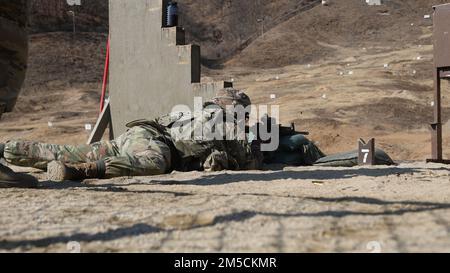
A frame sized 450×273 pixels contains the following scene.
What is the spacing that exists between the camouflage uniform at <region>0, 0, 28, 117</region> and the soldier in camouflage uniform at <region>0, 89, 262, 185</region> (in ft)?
3.78

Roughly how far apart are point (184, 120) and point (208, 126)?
31cm

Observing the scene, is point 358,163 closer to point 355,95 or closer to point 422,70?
point 355,95

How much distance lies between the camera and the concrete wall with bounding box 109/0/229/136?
699 centimetres

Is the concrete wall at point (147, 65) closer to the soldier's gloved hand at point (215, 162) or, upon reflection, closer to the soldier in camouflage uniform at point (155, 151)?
the soldier in camouflage uniform at point (155, 151)

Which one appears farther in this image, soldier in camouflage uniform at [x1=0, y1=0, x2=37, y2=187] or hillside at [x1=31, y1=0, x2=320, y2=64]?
hillside at [x1=31, y1=0, x2=320, y2=64]

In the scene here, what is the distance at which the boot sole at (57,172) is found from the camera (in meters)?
4.33

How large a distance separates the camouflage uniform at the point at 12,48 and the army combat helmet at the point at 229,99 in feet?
8.45

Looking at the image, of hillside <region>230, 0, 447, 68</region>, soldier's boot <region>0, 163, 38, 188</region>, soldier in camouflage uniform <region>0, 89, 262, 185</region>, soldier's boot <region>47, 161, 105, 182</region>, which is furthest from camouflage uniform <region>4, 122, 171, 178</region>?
hillside <region>230, 0, 447, 68</region>

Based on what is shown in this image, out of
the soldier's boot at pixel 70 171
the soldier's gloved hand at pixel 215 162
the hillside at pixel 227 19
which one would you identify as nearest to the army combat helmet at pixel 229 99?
the soldier's gloved hand at pixel 215 162

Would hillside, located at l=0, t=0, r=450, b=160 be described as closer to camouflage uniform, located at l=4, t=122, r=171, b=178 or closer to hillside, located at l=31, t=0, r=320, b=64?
hillside, located at l=31, t=0, r=320, b=64

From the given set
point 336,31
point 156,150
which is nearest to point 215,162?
point 156,150

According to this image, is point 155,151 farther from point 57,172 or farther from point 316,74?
point 316,74

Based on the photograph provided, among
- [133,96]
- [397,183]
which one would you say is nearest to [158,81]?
[133,96]

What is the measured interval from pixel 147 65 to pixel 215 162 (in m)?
2.52
